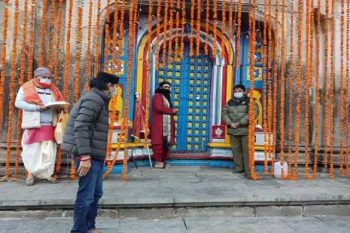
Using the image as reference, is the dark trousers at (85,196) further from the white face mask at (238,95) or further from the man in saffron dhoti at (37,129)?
the white face mask at (238,95)

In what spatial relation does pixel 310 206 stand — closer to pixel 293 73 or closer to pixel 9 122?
pixel 293 73

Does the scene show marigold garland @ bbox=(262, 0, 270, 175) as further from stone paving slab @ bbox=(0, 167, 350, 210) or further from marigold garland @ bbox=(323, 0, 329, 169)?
marigold garland @ bbox=(323, 0, 329, 169)

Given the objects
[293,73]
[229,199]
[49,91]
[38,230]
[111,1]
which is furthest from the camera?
[293,73]

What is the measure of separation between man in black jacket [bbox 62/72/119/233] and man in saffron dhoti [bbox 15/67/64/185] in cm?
210

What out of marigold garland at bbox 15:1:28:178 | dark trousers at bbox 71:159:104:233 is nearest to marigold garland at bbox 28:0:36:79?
marigold garland at bbox 15:1:28:178

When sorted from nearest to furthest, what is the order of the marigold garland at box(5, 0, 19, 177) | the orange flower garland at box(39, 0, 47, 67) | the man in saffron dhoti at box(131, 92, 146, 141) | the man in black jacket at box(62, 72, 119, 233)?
the man in black jacket at box(62, 72, 119, 233) → the marigold garland at box(5, 0, 19, 177) → the orange flower garland at box(39, 0, 47, 67) → the man in saffron dhoti at box(131, 92, 146, 141)

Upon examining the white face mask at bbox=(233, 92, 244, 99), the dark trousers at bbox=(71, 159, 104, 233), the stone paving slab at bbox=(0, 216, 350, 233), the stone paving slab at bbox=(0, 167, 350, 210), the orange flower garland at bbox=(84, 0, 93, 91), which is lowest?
the stone paving slab at bbox=(0, 216, 350, 233)

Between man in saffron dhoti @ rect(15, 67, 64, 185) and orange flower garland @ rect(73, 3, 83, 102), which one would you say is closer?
man in saffron dhoti @ rect(15, 67, 64, 185)

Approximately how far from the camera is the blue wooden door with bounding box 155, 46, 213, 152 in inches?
313

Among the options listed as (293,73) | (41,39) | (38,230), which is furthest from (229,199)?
(41,39)

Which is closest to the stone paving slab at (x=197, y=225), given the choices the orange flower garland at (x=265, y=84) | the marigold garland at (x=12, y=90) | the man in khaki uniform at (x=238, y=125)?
the marigold garland at (x=12, y=90)

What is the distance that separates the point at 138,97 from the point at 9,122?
257 centimetres

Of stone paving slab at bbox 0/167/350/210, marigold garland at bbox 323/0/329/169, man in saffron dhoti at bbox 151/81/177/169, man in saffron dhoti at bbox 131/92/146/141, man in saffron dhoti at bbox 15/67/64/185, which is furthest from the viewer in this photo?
man in saffron dhoti at bbox 131/92/146/141

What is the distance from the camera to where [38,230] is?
13.2 ft
